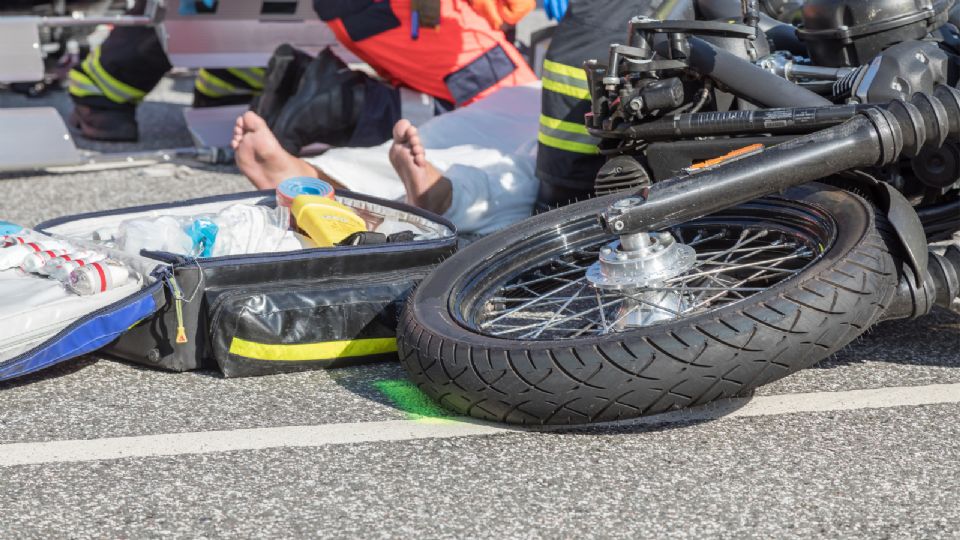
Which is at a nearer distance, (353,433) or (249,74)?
(353,433)

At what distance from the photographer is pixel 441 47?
16.5 feet

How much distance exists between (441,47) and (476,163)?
0.84 metres

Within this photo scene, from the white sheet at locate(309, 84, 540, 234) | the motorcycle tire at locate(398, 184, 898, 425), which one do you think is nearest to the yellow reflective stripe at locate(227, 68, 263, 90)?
the white sheet at locate(309, 84, 540, 234)

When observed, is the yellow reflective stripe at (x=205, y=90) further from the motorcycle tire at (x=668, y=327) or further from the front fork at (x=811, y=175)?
the front fork at (x=811, y=175)

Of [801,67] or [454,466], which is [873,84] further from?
[454,466]

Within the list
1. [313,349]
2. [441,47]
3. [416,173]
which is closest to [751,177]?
[313,349]

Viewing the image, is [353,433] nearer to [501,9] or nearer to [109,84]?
[501,9]

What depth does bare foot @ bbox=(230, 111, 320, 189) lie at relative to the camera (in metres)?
4.18

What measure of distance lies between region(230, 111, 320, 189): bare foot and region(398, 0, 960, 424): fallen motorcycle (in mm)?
1204

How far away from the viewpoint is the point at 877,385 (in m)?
2.81

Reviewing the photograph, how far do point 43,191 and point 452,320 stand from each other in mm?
2968

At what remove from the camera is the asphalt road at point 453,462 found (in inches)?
86.6

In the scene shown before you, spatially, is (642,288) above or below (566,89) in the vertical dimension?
below

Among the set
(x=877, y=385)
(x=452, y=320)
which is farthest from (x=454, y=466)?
(x=877, y=385)
